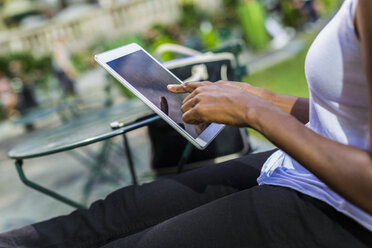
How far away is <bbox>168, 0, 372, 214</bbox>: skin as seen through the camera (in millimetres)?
1080

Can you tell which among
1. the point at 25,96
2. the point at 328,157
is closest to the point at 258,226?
the point at 328,157

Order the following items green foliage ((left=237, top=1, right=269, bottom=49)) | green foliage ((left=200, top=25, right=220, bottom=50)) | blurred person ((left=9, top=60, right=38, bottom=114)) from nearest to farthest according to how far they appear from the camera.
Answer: green foliage ((left=200, top=25, right=220, bottom=50))
blurred person ((left=9, top=60, right=38, bottom=114))
green foliage ((left=237, top=1, right=269, bottom=49))

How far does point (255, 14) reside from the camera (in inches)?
469

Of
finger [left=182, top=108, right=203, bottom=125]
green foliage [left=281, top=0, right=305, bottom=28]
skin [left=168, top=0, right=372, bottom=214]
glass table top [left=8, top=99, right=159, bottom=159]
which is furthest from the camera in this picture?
green foliage [left=281, top=0, right=305, bottom=28]

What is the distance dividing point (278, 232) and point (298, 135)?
0.28 m

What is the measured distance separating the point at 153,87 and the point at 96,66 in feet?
48.2

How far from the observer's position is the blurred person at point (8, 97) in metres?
12.1

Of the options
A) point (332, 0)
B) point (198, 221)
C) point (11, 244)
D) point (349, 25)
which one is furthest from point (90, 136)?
point (332, 0)

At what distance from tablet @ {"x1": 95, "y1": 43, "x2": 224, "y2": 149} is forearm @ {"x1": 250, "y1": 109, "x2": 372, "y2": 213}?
0.36 m

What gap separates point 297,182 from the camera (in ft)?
4.41

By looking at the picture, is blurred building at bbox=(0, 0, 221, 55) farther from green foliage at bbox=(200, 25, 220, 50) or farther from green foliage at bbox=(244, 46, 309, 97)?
green foliage at bbox=(244, 46, 309, 97)

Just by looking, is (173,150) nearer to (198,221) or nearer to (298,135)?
(198,221)

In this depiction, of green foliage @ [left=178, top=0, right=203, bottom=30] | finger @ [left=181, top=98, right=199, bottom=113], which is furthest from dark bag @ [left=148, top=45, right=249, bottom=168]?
green foliage @ [left=178, top=0, right=203, bottom=30]

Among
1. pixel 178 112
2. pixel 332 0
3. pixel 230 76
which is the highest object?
pixel 178 112
